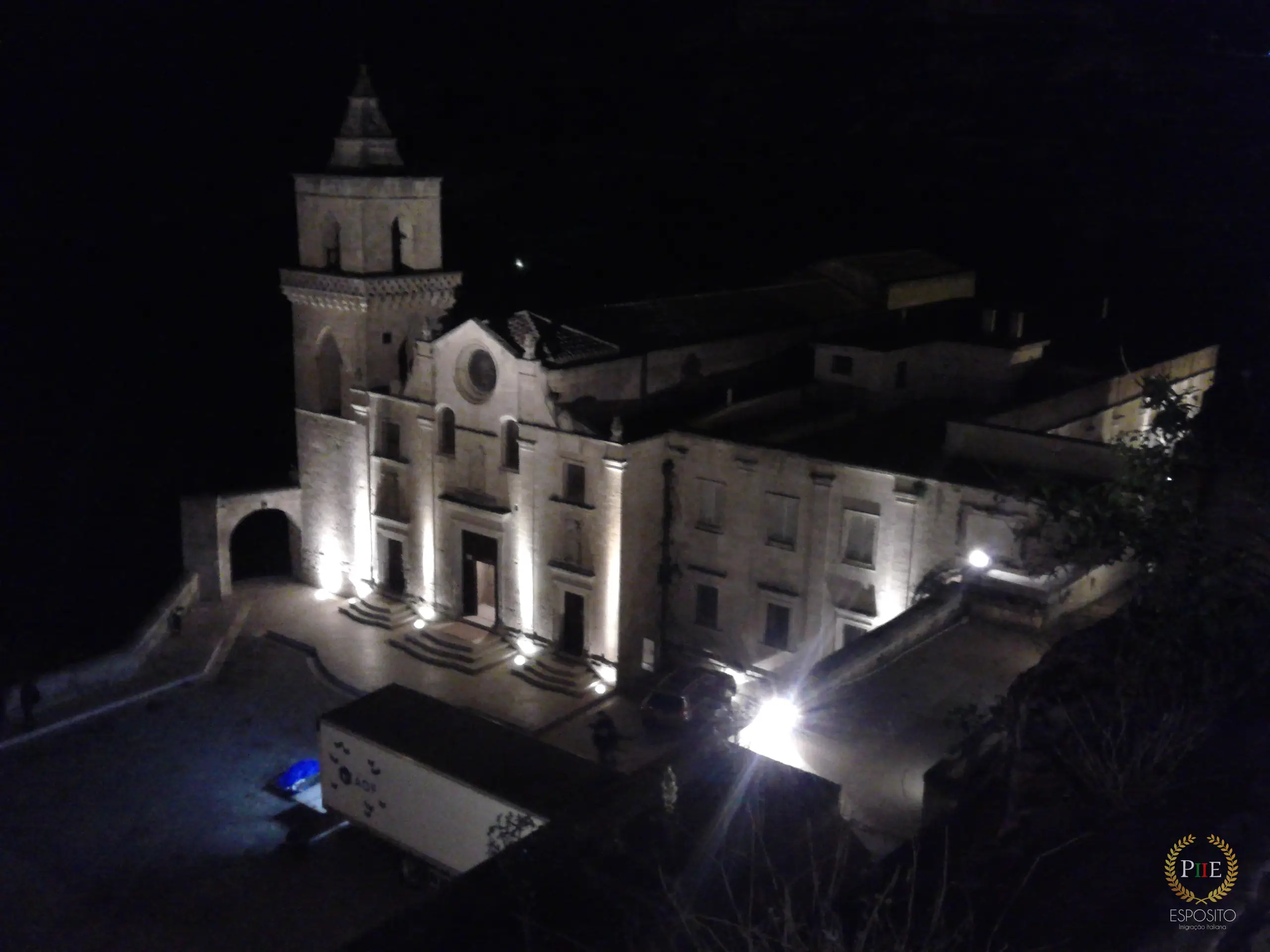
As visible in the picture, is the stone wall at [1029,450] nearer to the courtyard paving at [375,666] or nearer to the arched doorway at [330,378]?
the courtyard paving at [375,666]

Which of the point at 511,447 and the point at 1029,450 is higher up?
the point at 1029,450

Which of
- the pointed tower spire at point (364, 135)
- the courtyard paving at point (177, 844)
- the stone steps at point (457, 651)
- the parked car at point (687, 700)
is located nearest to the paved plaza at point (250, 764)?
the courtyard paving at point (177, 844)

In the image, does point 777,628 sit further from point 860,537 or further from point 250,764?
point 250,764

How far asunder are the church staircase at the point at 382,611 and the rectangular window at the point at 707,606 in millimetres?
9239

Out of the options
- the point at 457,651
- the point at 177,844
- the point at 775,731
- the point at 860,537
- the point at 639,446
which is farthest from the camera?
the point at 457,651

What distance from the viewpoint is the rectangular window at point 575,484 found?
1192 inches

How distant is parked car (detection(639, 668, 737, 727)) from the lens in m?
27.9

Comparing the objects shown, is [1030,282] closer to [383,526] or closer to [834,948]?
[383,526]

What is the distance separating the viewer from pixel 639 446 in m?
29.2

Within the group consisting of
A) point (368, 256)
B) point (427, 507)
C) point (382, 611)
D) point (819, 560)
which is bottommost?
point (382, 611)

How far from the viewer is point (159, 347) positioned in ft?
230

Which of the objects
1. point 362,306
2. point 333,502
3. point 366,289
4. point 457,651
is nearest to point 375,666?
point 457,651

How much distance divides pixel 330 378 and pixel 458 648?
10.1 meters

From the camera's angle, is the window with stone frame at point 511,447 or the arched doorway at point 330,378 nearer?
the window with stone frame at point 511,447
